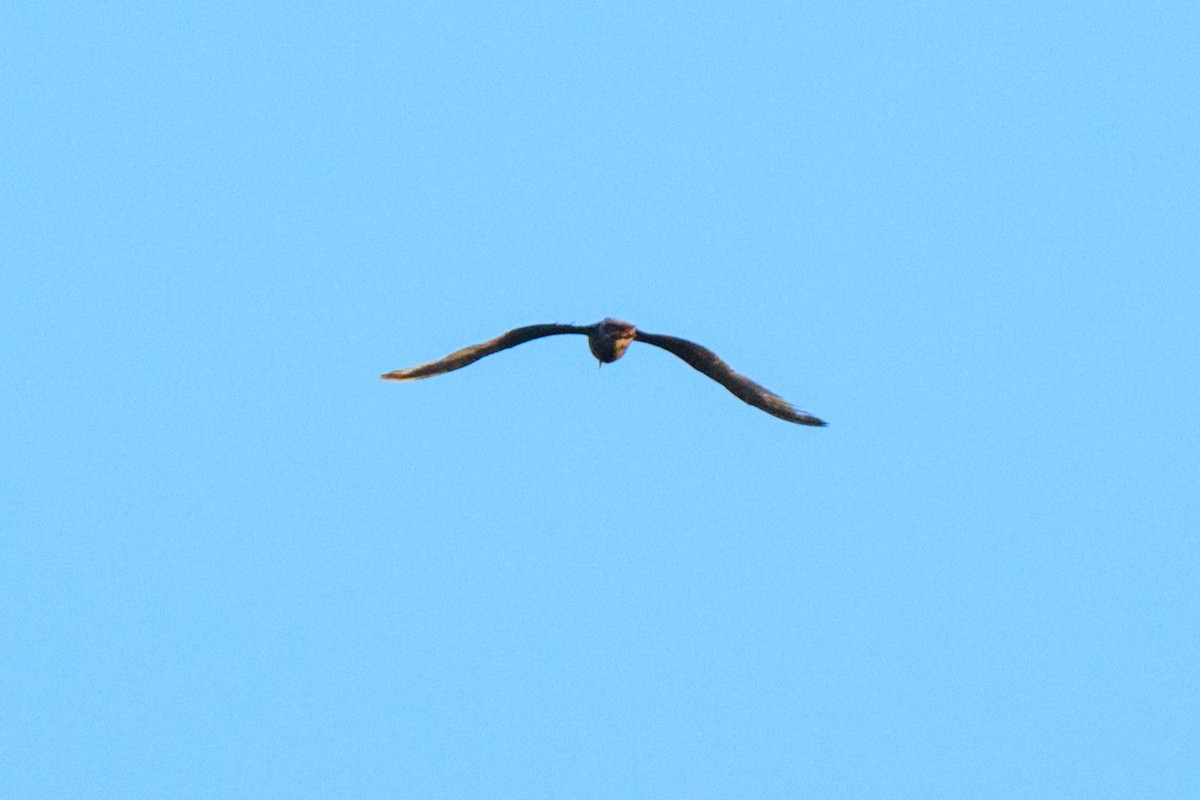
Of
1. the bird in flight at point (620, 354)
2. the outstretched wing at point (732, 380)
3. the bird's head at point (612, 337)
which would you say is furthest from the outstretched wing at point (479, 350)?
the outstretched wing at point (732, 380)

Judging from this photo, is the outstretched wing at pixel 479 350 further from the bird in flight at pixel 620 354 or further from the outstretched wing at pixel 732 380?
the outstretched wing at pixel 732 380

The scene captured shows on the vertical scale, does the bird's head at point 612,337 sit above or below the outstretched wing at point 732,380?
below

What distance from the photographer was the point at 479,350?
76.4 ft

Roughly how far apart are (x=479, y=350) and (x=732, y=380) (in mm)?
3353

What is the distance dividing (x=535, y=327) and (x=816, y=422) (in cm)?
394

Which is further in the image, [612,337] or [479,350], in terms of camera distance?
[479,350]

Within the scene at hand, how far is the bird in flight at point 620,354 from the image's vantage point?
23062 mm

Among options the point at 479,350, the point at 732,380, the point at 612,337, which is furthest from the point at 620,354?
the point at 732,380

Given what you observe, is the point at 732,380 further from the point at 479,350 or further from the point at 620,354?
the point at 479,350

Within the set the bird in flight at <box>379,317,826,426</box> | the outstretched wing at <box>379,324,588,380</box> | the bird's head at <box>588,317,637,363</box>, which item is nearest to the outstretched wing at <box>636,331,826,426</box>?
the bird in flight at <box>379,317,826,426</box>

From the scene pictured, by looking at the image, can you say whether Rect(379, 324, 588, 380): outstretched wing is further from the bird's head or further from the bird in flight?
the bird's head

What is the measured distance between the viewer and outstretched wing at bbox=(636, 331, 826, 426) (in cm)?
2408

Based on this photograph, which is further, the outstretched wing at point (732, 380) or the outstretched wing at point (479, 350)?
the outstretched wing at point (732, 380)

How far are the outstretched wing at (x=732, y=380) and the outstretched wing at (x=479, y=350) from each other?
1.34 metres
